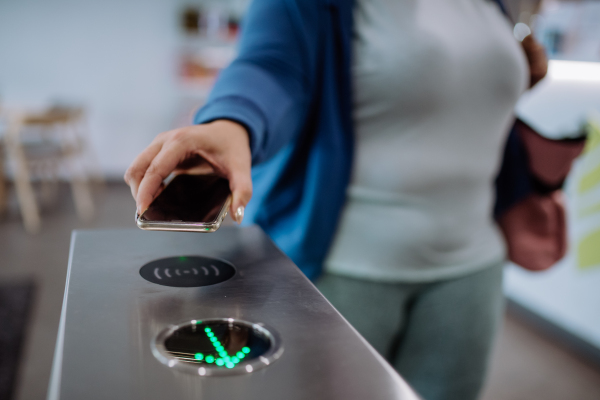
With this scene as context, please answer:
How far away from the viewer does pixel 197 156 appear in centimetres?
41

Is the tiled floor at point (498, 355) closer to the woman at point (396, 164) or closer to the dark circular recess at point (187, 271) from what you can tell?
the woman at point (396, 164)

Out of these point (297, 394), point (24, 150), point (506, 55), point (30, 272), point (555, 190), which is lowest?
point (30, 272)

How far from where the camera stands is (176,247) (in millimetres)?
441

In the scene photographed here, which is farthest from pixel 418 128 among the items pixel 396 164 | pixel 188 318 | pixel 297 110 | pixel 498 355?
pixel 498 355

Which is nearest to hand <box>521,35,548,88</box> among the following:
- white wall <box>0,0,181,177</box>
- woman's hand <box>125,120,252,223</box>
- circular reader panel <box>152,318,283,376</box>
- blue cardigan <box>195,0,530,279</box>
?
blue cardigan <box>195,0,530,279</box>

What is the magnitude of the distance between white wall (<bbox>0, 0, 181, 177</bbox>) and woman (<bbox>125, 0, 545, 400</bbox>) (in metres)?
3.68

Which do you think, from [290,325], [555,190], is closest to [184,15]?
[555,190]

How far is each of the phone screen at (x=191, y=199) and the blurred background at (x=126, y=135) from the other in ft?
2.80

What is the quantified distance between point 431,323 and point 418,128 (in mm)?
266

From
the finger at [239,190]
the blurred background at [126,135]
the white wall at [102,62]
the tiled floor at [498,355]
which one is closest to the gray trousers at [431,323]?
the finger at [239,190]

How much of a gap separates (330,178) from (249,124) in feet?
0.60

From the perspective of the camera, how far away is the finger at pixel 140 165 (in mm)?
371

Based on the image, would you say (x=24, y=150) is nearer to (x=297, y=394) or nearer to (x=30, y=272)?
(x=30, y=272)

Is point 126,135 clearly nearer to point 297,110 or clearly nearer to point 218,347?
point 297,110
